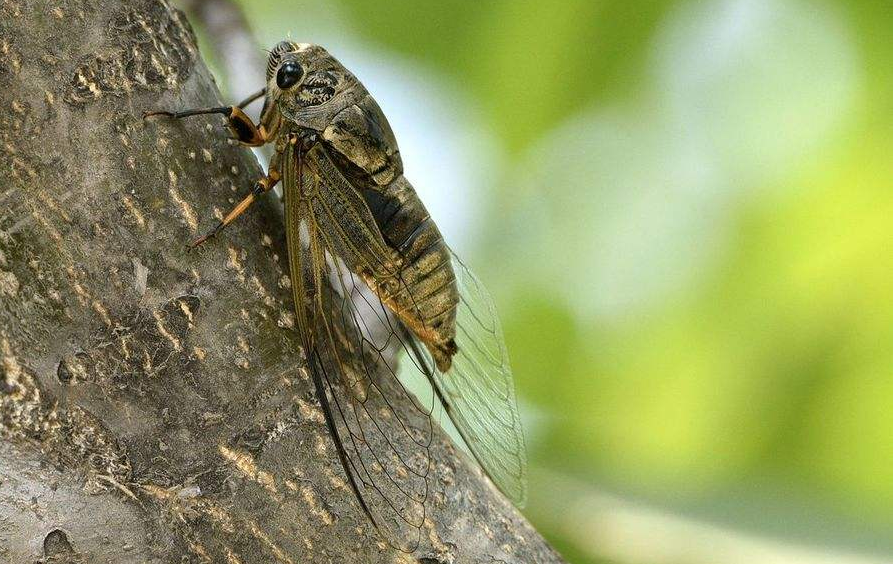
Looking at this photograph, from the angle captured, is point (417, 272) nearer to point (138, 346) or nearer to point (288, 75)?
point (288, 75)

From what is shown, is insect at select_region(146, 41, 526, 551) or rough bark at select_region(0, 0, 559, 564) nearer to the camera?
rough bark at select_region(0, 0, 559, 564)

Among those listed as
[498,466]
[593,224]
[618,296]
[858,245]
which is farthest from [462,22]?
[498,466]

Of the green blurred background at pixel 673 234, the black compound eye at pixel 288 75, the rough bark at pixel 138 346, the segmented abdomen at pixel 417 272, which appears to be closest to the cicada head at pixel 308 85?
the black compound eye at pixel 288 75

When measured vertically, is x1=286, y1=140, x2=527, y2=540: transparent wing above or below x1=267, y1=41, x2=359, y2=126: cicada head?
below

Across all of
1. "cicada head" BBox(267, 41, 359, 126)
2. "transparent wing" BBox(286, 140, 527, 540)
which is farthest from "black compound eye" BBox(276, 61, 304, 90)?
"transparent wing" BBox(286, 140, 527, 540)

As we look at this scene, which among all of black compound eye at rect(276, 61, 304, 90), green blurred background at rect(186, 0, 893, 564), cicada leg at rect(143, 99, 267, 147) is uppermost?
green blurred background at rect(186, 0, 893, 564)

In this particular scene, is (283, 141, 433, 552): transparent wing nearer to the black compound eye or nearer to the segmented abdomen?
the segmented abdomen

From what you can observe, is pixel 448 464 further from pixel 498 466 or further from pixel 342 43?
pixel 342 43

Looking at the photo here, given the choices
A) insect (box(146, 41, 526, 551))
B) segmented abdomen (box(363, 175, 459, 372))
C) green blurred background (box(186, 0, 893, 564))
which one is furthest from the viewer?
green blurred background (box(186, 0, 893, 564))
